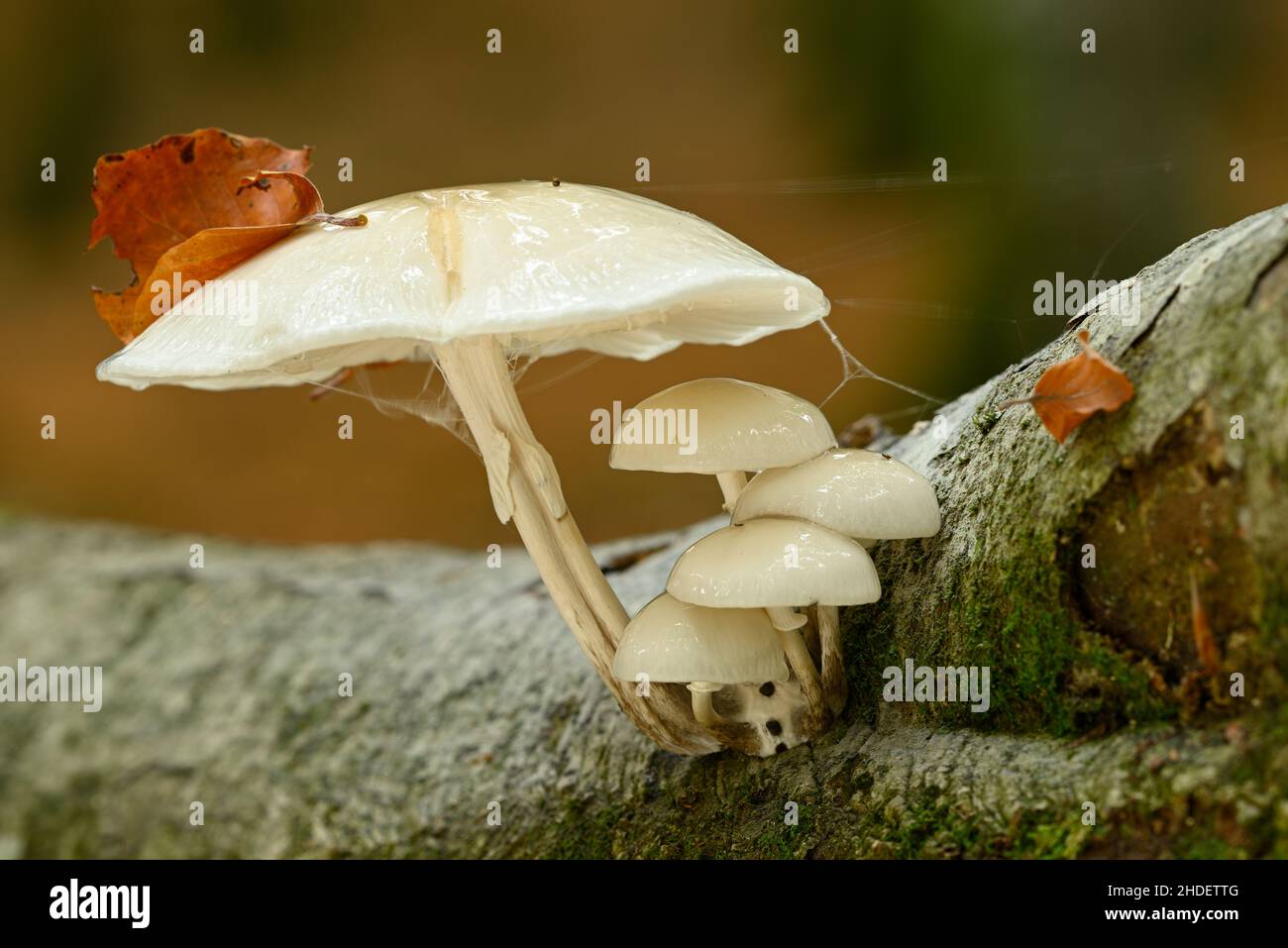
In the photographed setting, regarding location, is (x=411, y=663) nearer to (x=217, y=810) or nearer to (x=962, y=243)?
(x=217, y=810)

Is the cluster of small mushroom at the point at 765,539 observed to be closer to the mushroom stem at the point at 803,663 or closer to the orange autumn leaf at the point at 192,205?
the mushroom stem at the point at 803,663

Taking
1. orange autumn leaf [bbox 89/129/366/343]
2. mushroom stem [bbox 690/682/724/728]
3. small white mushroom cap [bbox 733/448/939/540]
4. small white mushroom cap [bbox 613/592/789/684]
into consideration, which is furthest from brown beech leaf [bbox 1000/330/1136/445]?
orange autumn leaf [bbox 89/129/366/343]

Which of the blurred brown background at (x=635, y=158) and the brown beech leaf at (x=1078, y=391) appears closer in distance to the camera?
the brown beech leaf at (x=1078, y=391)

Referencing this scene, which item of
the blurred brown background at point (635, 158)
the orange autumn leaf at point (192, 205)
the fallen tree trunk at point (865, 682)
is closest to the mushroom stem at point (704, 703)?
the fallen tree trunk at point (865, 682)

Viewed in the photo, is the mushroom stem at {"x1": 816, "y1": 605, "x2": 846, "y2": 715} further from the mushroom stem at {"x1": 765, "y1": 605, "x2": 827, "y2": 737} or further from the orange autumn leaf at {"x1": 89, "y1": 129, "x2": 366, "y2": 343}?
the orange autumn leaf at {"x1": 89, "y1": 129, "x2": 366, "y2": 343}

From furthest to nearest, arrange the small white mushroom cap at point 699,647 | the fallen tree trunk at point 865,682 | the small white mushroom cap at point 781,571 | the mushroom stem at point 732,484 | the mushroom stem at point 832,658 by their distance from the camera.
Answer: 1. the mushroom stem at point 732,484
2. the mushroom stem at point 832,658
3. the small white mushroom cap at point 699,647
4. the small white mushroom cap at point 781,571
5. the fallen tree trunk at point 865,682

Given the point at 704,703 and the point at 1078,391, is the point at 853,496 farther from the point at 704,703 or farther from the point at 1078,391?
the point at 704,703
